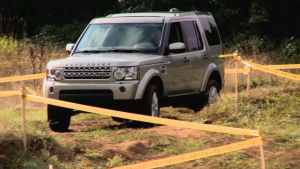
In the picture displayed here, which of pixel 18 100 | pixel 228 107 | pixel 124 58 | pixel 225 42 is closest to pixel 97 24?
pixel 124 58

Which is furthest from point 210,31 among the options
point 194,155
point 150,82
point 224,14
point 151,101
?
point 224,14

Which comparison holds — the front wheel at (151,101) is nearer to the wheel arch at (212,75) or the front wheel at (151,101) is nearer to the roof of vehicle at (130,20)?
the roof of vehicle at (130,20)

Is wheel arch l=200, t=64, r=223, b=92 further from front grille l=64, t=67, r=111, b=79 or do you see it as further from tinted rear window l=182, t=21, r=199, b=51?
front grille l=64, t=67, r=111, b=79

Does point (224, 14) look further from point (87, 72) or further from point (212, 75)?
point (87, 72)

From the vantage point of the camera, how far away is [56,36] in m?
26.0

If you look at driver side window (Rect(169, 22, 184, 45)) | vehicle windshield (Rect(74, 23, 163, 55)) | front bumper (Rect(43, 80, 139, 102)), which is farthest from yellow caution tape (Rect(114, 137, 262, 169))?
driver side window (Rect(169, 22, 184, 45))

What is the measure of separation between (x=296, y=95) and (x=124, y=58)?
371 centimetres

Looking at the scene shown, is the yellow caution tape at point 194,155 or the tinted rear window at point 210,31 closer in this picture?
the yellow caution tape at point 194,155

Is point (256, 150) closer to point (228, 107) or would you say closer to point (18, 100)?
point (228, 107)

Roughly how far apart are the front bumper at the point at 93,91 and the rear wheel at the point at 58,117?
0.74 ft

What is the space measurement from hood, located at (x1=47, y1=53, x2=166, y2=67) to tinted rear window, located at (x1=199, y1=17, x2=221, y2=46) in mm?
2209

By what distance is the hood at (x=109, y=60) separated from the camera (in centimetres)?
978

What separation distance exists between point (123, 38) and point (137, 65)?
1165 mm

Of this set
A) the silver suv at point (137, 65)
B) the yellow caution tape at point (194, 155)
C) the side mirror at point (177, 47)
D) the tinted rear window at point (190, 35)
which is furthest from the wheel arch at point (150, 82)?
the yellow caution tape at point (194, 155)
